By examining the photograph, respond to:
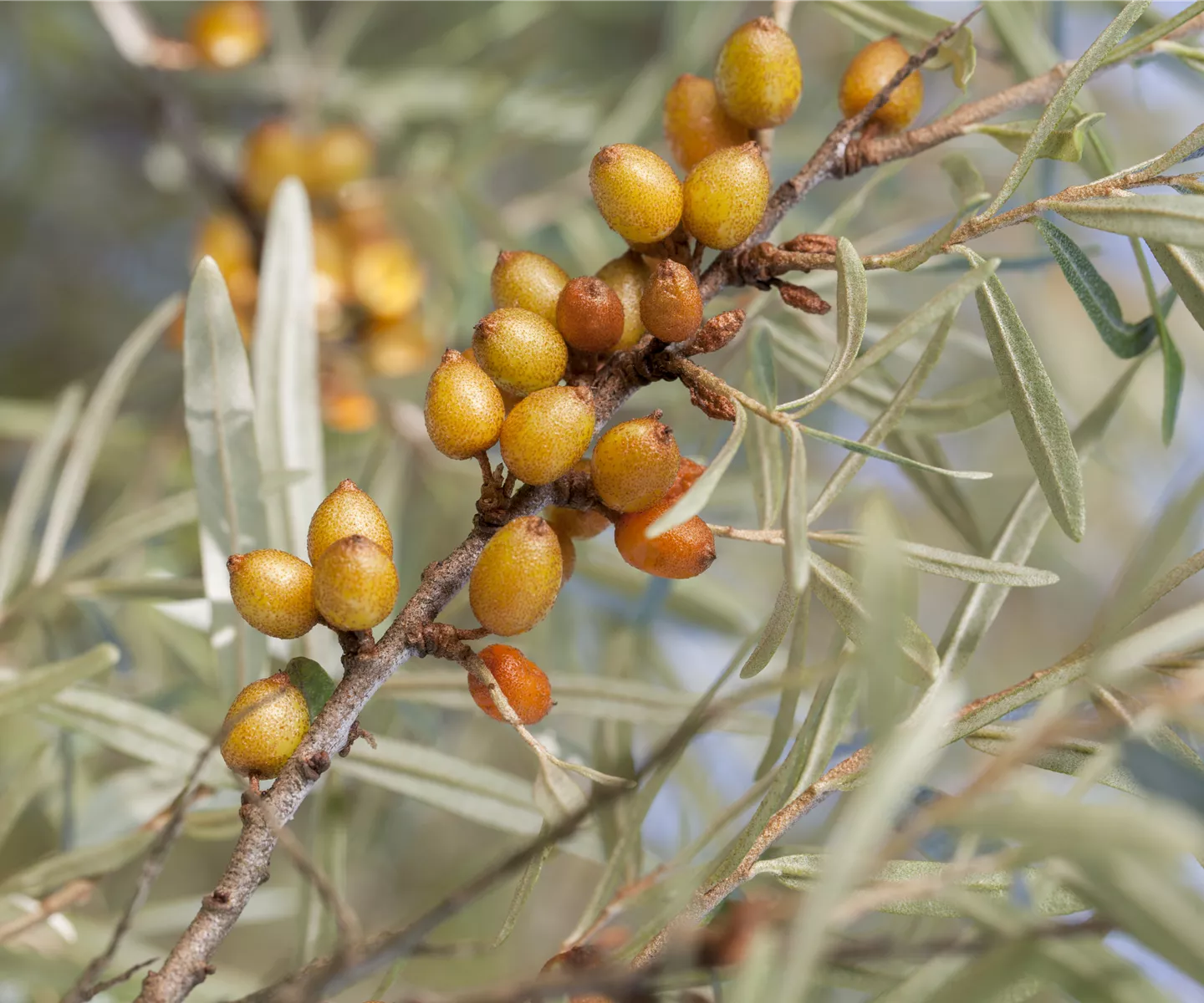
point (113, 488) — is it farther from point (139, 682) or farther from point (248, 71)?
point (248, 71)

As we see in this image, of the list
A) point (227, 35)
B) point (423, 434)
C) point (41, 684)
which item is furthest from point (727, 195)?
point (227, 35)

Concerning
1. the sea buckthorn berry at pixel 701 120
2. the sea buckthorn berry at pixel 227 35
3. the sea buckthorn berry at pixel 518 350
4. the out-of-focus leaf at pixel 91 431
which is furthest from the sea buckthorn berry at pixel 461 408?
the sea buckthorn berry at pixel 227 35

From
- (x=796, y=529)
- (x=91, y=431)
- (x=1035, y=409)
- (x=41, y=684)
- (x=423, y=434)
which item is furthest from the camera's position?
(x=423, y=434)

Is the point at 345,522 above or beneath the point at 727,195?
beneath

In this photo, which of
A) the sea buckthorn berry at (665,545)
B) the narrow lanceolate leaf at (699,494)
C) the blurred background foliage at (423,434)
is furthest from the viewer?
the blurred background foliage at (423,434)

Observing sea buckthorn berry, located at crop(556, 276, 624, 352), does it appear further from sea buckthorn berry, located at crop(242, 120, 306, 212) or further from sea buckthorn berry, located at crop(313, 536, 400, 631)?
sea buckthorn berry, located at crop(242, 120, 306, 212)

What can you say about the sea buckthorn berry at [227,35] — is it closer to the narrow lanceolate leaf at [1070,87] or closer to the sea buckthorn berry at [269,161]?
the sea buckthorn berry at [269,161]

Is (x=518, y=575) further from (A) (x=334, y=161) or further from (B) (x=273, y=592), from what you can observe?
(A) (x=334, y=161)
